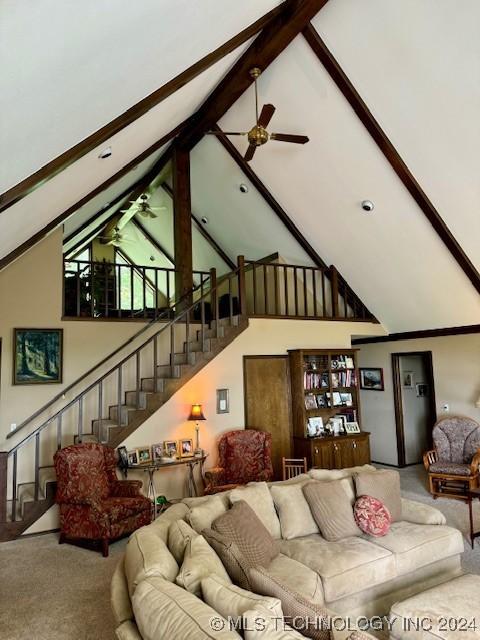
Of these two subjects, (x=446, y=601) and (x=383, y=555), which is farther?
(x=383, y=555)

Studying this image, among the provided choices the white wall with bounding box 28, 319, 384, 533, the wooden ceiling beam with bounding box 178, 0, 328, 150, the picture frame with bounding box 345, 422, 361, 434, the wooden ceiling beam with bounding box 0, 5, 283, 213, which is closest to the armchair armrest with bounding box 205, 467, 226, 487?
the white wall with bounding box 28, 319, 384, 533

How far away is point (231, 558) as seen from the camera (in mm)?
2375

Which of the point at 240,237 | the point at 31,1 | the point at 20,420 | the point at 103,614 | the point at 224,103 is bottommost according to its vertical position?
the point at 103,614

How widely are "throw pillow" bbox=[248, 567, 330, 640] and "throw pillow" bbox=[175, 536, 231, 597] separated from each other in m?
0.20

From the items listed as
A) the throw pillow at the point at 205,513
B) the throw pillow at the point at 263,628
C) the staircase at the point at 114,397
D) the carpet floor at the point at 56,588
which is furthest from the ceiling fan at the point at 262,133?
the carpet floor at the point at 56,588

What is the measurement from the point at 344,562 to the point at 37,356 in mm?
4626

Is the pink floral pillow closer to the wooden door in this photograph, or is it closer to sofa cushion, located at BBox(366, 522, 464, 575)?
sofa cushion, located at BBox(366, 522, 464, 575)

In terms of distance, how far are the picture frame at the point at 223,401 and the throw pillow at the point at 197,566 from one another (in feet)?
12.6

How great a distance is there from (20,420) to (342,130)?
5542 mm

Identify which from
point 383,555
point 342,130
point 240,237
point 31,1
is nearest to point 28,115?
point 31,1

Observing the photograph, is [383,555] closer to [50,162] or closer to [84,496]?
[84,496]

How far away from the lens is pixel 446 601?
2.52 m

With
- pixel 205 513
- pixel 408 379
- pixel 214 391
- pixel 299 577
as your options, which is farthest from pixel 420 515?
pixel 408 379

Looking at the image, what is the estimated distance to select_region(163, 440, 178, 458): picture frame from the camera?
5.81 m
